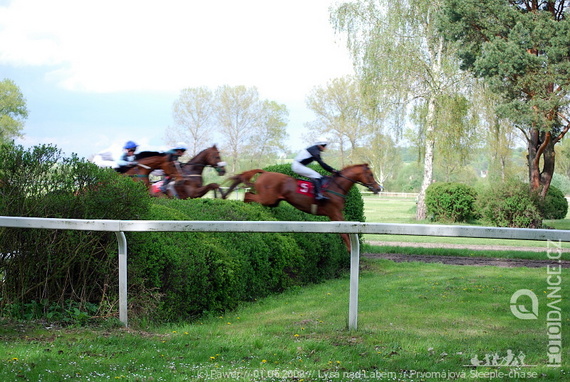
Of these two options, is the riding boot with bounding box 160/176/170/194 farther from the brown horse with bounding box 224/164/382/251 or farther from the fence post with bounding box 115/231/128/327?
the fence post with bounding box 115/231/128/327

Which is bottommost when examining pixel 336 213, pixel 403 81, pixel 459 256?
pixel 459 256

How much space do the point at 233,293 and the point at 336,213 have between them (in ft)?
16.3

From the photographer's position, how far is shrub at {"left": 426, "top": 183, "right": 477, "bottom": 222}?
84.5 feet

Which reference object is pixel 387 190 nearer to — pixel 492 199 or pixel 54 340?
pixel 492 199

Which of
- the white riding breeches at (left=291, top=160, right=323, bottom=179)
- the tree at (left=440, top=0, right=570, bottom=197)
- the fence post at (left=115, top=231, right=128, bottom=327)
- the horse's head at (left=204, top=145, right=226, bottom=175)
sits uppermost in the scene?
the tree at (left=440, top=0, right=570, bottom=197)

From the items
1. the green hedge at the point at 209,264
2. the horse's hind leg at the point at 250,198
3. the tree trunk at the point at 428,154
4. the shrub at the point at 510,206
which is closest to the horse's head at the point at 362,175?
the horse's hind leg at the point at 250,198

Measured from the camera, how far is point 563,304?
5.75 m

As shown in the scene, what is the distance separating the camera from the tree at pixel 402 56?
2622cm

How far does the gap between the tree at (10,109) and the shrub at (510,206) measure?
130ft

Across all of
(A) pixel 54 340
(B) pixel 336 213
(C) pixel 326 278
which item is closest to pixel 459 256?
(B) pixel 336 213

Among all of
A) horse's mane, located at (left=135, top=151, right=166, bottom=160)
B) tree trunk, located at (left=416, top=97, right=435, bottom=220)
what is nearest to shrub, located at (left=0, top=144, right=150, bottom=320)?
horse's mane, located at (left=135, top=151, right=166, bottom=160)

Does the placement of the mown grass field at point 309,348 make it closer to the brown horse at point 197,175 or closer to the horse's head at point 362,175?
the horse's head at point 362,175

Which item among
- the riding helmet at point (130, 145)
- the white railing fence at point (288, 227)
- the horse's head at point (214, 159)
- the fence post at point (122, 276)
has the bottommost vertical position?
the fence post at point (122, 276)

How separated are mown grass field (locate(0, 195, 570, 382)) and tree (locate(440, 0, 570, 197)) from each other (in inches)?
710
